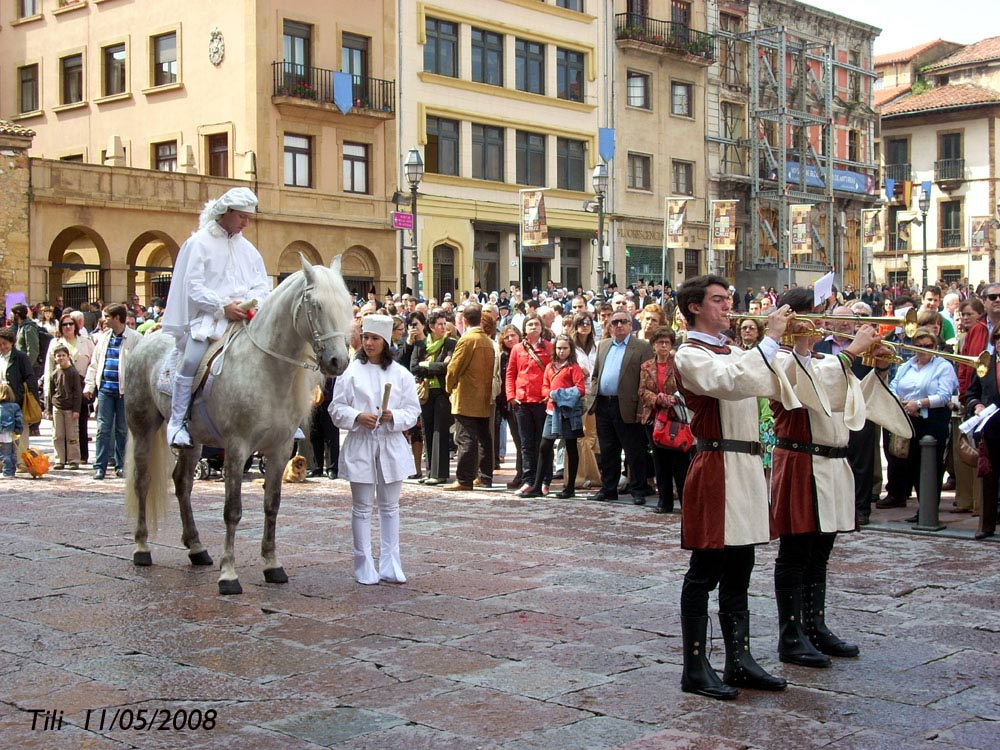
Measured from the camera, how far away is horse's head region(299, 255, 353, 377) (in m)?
8.33

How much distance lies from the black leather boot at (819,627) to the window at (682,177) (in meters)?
43.0

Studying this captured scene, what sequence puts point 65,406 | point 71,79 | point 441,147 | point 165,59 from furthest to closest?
point 441,147 → point 71,79 → point 165,59 → point 65,406

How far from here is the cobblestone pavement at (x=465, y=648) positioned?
546 centimetres

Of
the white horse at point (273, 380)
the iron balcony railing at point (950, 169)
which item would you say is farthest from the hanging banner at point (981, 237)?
the white horse at point (273, 380)

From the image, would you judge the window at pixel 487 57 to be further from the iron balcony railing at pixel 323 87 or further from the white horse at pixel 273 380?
the white horse at pixel 273 380

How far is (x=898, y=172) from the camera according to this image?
6762 cm

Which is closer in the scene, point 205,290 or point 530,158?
point 205,290

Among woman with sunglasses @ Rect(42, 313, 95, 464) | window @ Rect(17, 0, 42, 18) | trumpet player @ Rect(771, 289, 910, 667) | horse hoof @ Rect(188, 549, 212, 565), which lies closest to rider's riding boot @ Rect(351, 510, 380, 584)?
horse hoof @ Rect(188, 549, 212, 565)

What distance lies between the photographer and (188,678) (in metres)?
6.27

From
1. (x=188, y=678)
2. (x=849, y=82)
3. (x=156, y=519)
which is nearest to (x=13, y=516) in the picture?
(x=156, y=519)

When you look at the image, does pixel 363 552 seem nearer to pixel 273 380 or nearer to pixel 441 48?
pixel 273 380

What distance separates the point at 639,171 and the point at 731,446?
42.7 meters

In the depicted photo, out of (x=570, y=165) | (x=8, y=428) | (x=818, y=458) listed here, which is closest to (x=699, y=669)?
(x=818, y=458)

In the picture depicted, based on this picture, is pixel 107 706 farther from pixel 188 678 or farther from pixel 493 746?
pixel 493 746
